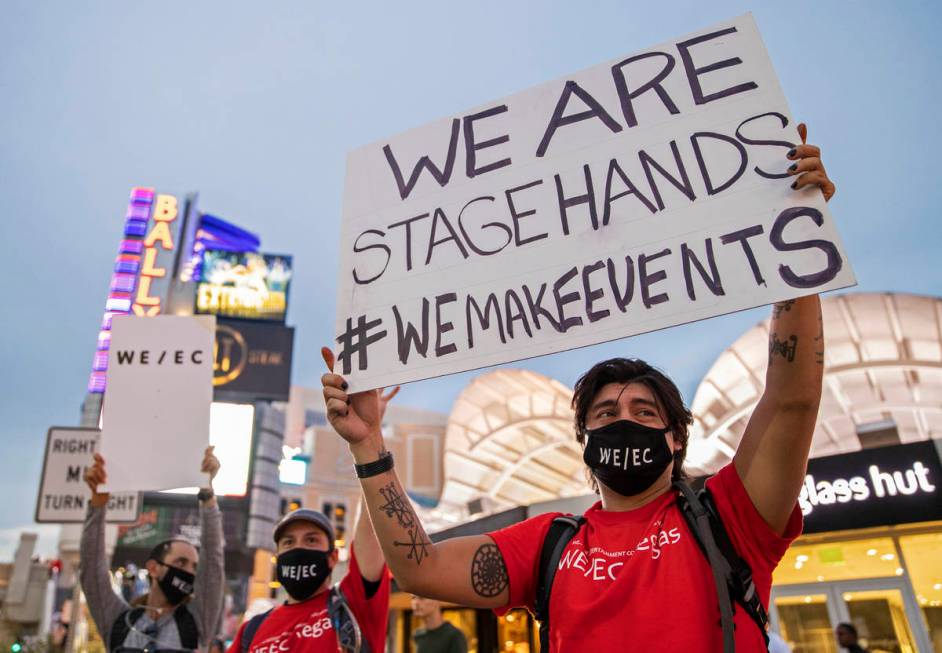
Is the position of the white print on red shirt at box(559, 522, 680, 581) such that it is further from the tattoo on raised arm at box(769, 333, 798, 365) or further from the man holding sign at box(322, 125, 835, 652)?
the tattoo on raised arm at box(769, 333, 798, 365)

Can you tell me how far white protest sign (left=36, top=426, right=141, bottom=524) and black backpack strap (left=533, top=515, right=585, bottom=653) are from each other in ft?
16.0

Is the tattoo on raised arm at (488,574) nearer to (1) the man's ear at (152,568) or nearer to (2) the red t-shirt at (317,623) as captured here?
(2) the red t-shirt at (317,623)

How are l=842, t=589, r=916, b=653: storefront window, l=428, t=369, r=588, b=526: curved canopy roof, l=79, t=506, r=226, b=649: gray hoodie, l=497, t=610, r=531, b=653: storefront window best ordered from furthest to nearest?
l=428, t=369, r=588, b=526: curved canopy roof
l=497, t=610, r=531, b=653: storefront window
l=842, t=589, r=916, b=653: storefront window
l=79, t=506, r=226, b=649: gray hoodie

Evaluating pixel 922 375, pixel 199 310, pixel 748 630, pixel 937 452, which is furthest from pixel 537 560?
pixel 199 310

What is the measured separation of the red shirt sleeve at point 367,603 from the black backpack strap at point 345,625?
33 mm

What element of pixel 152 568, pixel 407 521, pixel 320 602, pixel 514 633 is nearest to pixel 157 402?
pixel 152 568

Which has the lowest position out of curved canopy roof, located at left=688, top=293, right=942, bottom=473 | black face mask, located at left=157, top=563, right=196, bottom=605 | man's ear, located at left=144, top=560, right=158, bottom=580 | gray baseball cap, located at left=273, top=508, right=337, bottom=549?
black face mask, located at left=157, top=563, right=196, bottom=605

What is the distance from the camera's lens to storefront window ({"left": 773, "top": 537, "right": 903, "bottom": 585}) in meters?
10.8

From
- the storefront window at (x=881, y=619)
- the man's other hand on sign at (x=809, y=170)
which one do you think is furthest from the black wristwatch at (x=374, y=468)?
the storefront window at (x=881, y=619)

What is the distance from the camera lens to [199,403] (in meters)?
4.03

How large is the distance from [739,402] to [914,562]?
8005 millimetres

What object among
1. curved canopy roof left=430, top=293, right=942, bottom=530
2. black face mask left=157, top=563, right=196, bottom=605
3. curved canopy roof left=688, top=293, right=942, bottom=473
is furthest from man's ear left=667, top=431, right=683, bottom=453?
curved canopy roof left=688, top=293, right=942, bottom=473

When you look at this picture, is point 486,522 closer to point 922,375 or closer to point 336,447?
point 922,375

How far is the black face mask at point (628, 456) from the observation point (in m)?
1.91
